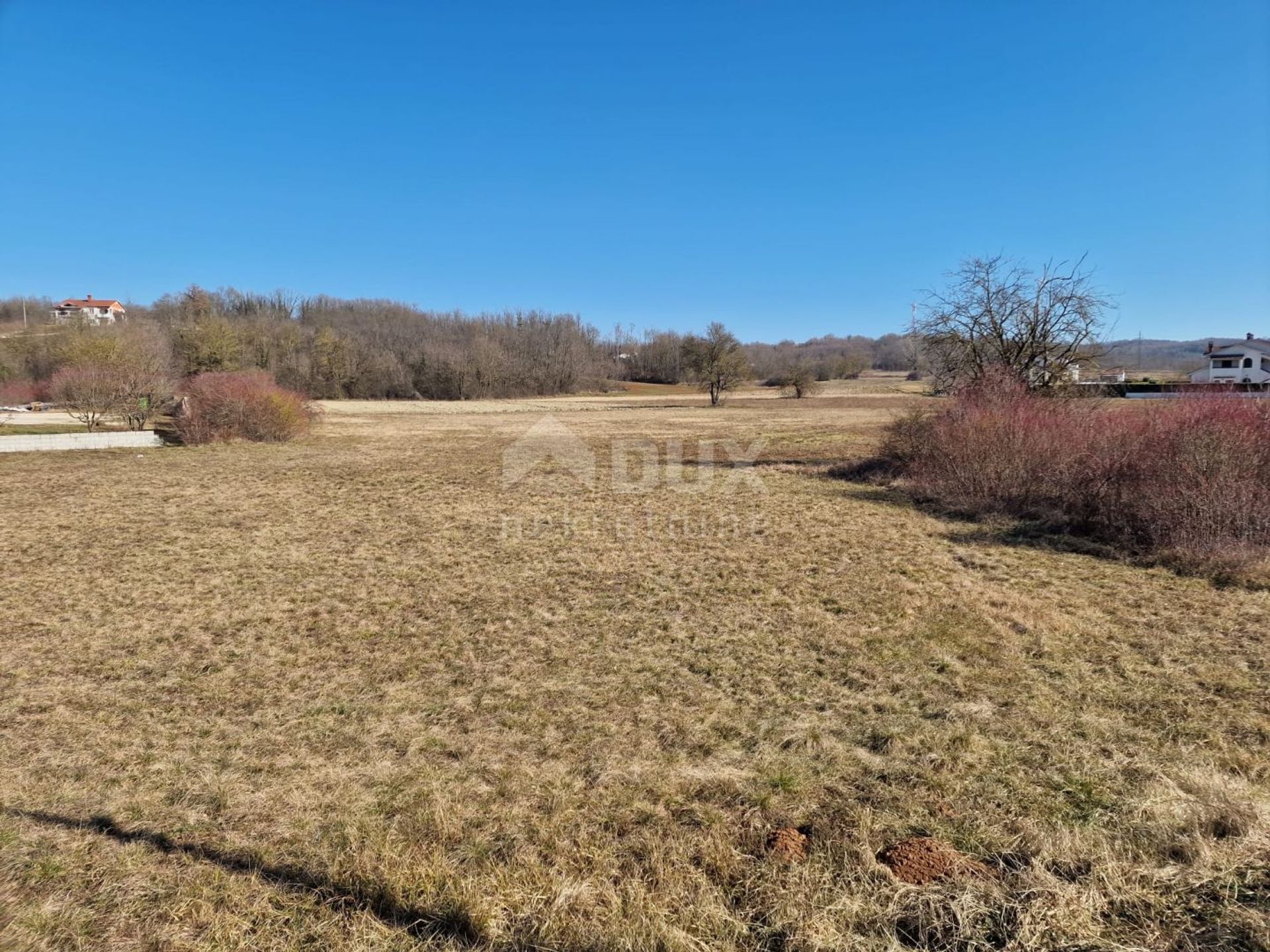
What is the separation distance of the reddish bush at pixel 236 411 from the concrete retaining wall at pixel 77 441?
1.15 metres

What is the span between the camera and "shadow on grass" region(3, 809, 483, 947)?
261 cm

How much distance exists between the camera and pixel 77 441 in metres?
21.6

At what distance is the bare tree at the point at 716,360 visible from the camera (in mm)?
51219

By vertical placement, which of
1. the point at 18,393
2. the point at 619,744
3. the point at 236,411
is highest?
the point at 18,393

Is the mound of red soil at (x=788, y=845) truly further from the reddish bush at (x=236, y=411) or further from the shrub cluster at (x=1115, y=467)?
the reddish bush at (x=236, y=411)

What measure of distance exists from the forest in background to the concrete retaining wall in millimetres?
18466

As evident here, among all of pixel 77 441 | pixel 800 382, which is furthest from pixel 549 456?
pixel 800 382

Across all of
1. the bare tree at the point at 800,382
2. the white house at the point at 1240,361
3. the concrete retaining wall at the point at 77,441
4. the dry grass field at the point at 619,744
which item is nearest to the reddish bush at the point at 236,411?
the concrete retaining wall at the point at 77,441

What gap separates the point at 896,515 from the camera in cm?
1145

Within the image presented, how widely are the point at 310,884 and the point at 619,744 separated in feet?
6.35

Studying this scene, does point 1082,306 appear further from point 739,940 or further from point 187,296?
point 187,296

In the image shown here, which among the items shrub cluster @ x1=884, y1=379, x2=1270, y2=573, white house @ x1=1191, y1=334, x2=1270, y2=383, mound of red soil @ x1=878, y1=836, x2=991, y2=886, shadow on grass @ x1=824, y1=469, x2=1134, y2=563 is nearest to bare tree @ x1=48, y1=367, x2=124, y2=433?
shadow on grass @ x1=824, y1=469, x2=1134, y2=563

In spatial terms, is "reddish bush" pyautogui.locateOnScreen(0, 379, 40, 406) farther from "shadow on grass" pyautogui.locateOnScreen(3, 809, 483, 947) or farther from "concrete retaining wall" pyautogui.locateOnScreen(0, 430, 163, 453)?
"shadow on grass" pyautogui.locateOnScreen(3, 809, 483, 947)

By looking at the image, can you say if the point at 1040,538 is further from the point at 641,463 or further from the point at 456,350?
the point at 456,350
